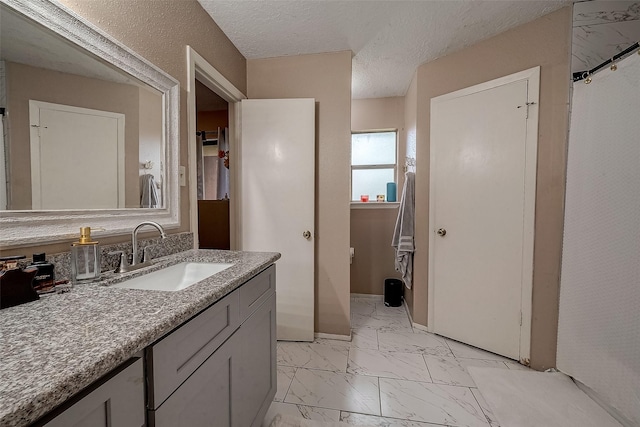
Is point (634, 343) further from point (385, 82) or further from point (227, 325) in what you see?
point (385, 82)

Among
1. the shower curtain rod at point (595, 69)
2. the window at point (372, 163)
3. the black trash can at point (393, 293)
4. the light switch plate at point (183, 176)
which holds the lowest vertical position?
the black trash can at point (393, 293)

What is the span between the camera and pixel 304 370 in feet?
6.10

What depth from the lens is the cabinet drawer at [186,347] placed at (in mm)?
624

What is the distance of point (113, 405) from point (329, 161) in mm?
1963

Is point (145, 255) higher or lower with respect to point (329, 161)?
lower

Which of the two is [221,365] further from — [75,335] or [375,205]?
[375,205]

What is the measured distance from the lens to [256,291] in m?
1.19

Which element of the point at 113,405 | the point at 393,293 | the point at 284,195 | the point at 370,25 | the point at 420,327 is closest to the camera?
the point at 113,405

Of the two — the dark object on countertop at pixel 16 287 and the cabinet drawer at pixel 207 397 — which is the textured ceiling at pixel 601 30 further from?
the dark object on countertop at pixel 16 287

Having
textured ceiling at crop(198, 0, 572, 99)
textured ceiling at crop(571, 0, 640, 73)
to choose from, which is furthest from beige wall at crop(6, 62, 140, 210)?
textured ceiling at crop(571, 0, 640, 73)

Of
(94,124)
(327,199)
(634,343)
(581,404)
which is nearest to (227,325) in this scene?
(94,124)

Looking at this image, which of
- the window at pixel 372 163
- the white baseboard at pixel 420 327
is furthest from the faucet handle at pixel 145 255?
the window at pixel 372 163

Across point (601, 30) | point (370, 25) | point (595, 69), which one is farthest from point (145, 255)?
point (601, 30)

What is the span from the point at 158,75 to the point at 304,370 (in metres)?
1.98
